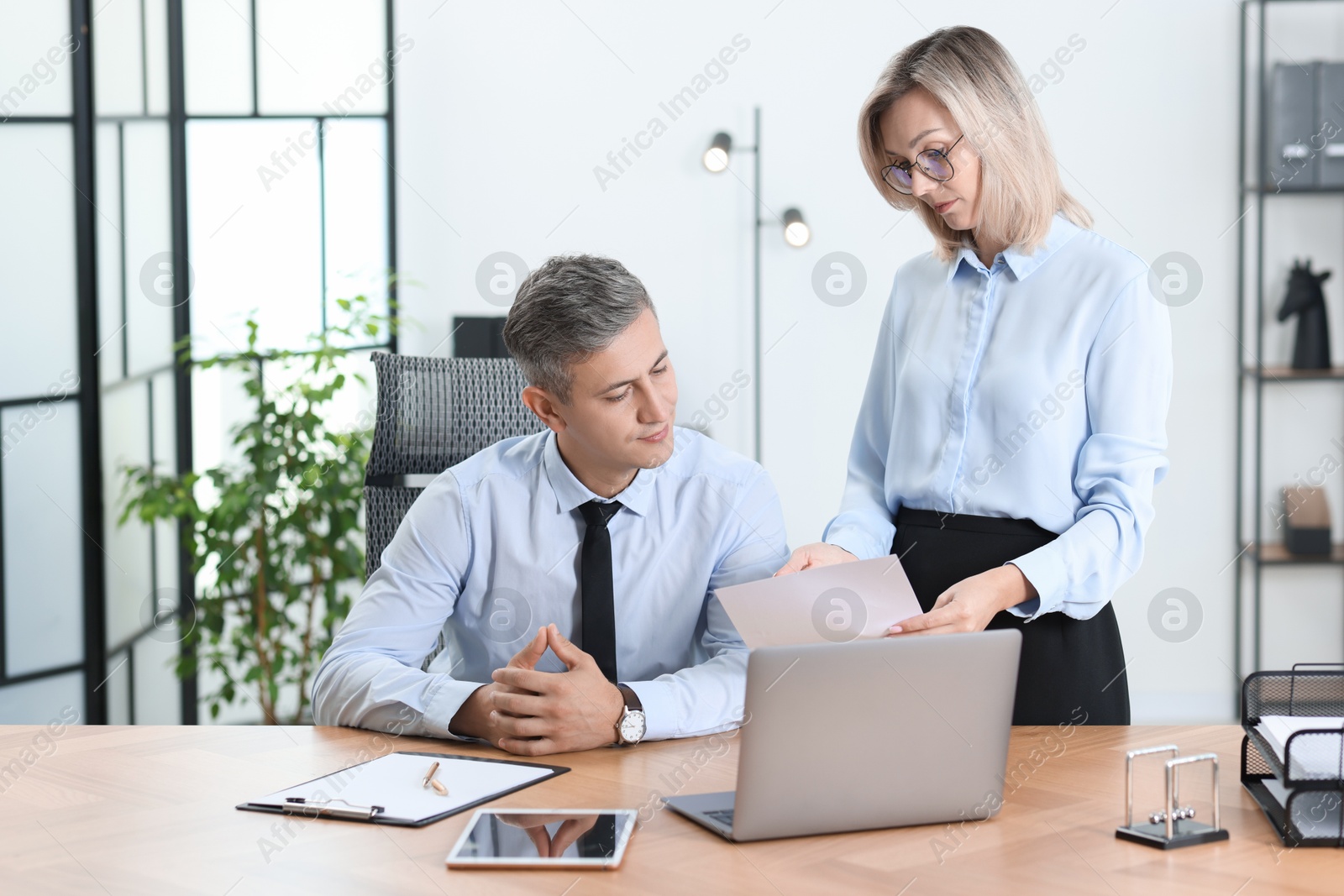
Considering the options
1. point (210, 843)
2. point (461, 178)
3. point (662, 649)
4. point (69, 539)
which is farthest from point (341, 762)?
point (461, 178)

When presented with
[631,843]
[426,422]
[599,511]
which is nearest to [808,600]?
[631,843]

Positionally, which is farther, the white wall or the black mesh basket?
the white wall

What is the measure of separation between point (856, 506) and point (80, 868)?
3.76 feet

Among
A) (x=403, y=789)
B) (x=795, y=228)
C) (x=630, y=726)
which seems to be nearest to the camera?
(x=403, y=789)

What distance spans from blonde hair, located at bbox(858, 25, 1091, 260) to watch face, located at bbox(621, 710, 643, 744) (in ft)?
2.82

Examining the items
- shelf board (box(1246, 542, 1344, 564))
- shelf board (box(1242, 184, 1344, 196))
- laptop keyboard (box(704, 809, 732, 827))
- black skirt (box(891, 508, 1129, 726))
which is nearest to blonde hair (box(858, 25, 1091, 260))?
black skirt (box(891, 508, 1129, 726))

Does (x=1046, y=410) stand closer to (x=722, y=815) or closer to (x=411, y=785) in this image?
(x=722, y=815)

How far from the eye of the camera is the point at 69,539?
306 cm

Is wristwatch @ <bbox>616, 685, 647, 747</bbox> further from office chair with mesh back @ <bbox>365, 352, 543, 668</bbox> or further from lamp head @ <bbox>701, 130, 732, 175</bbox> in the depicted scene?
lamp head @ <bbox>701, 130, 732, 175</bbox>

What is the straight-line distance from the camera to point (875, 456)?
1860 mm

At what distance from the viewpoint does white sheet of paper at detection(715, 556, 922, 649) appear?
1.11m

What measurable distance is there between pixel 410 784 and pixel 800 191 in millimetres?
2911

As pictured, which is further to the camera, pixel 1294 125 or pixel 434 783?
pixel 1294 125

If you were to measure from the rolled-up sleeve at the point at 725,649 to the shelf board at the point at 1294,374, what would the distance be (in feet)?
8.25
